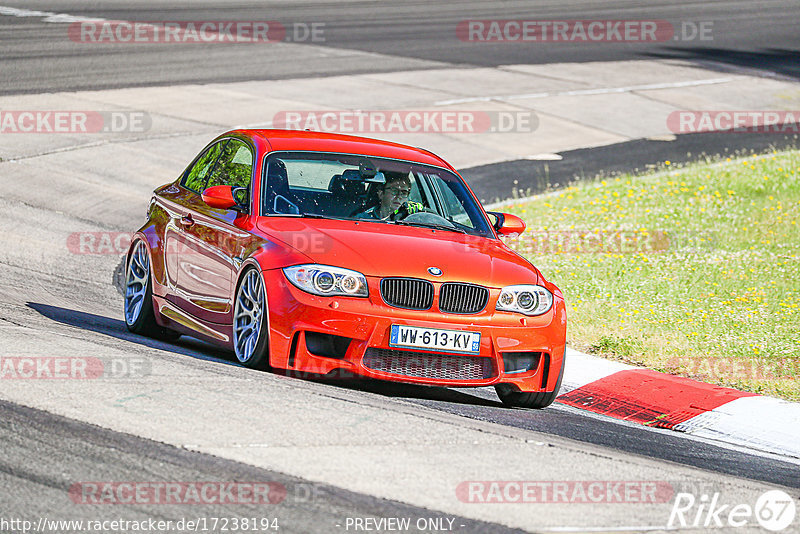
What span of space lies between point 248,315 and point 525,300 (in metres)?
1.75

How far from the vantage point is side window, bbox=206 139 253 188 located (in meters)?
8.56

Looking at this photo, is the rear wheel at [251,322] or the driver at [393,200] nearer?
the rear wheel at [251,322]

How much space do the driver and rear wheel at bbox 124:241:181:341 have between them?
6.44 ft

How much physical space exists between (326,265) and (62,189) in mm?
8759

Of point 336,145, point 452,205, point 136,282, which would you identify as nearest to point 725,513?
point 452,205

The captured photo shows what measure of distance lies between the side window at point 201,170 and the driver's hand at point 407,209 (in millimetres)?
1569

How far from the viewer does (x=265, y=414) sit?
242 inches

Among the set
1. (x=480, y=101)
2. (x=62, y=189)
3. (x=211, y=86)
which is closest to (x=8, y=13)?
(x=211, y=86)

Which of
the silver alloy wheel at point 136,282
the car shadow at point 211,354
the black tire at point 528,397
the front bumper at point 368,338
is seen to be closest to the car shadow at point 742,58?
the silver alloy wheel at point 136,282

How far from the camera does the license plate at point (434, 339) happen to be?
23.5ft

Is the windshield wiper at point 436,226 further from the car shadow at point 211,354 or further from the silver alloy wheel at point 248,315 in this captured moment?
the silver alloy wheel at point 248,315

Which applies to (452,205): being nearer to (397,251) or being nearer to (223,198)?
(397,251)

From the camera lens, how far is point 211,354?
8.53m

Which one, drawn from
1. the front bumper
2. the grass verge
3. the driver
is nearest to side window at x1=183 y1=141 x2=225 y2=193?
the driver
